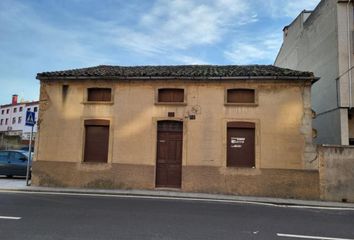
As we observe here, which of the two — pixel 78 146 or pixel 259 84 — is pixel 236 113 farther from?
pixel 78 146

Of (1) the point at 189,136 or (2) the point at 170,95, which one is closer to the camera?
(1) the point at 189,136

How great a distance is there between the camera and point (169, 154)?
1541 cm

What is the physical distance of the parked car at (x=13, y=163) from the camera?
18250 millimetres

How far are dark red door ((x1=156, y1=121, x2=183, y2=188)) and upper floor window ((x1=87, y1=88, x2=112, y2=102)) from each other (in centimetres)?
275

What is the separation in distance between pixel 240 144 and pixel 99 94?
6.80 metres

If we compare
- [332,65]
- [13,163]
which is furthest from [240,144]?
[13,163]

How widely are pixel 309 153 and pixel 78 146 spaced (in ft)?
32.9

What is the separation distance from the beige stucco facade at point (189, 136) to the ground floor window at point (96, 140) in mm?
287

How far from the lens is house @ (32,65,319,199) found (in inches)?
575

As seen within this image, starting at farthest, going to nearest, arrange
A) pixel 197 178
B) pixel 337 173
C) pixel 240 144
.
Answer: pixel 240 144, pixel 197 178, pixel 337 173

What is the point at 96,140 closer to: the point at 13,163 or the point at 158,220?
the point at 13,163

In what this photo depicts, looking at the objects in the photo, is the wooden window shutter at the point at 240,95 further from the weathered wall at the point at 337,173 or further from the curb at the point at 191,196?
the curb at the point at 191,196

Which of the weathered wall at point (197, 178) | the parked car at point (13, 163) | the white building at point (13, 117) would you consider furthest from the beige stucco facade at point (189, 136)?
the white building at point (13, 117)

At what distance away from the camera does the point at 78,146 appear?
51.7 ft
